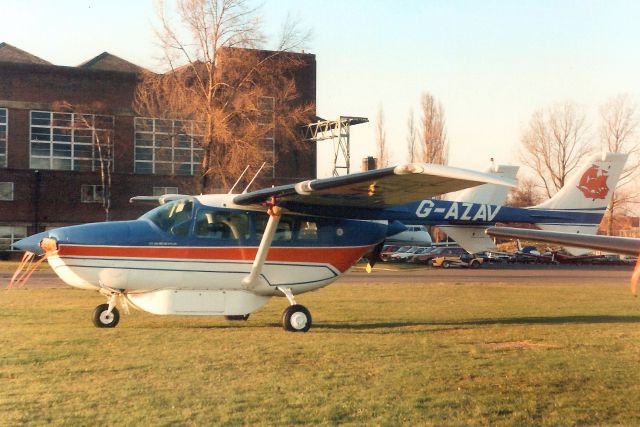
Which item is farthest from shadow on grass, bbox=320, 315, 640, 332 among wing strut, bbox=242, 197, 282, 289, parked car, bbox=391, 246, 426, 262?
parked car, bbox=391, 246, 426, 262

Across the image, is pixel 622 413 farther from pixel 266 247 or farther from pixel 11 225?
pixel 11 225

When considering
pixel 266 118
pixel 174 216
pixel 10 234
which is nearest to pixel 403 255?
pixel 266 118

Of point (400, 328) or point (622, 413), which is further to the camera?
point (400, 328)

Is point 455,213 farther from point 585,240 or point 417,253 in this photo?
point 417,253

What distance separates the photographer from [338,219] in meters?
13.9

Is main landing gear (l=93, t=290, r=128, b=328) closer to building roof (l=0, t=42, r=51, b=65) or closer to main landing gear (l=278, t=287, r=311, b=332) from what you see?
main landing gear (l=278, t=287, r=311, b=332)

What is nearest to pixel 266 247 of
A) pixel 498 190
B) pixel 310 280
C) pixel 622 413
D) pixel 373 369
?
pixel 310 280

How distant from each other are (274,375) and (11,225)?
154 feet

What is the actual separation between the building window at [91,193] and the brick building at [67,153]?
0.07 metres

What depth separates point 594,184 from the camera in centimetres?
1497

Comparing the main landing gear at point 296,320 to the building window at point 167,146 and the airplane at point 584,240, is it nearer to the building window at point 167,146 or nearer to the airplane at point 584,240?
the airplane at point 584,240

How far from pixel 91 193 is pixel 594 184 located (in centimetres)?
4276

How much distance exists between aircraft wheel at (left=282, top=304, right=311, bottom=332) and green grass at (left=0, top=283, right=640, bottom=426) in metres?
0.20

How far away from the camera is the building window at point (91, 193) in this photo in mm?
52034
